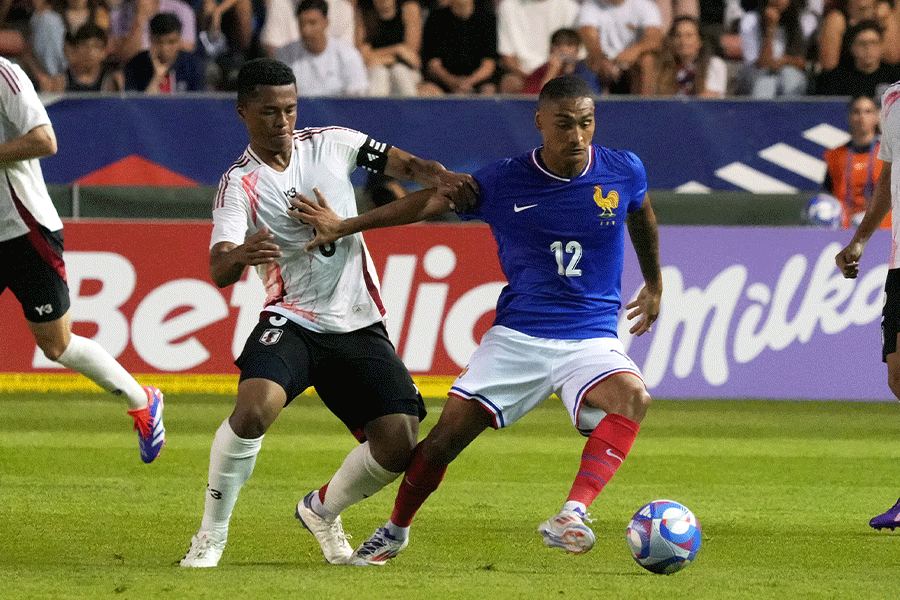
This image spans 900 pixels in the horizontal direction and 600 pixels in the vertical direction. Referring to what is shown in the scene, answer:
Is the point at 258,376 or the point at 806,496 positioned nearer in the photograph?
the point at 258,376

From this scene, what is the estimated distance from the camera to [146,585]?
4824 millimetres

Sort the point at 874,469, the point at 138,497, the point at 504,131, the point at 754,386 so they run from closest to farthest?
1. the point at 138,497
2. the point at 874,469
3. the point at 754,386
4. the point at 504,131

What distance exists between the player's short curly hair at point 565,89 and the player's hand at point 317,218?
0.91 m

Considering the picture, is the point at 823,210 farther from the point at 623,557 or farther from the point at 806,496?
the point at 623,557

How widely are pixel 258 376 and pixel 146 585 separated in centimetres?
84

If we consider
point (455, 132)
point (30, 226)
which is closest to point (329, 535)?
point (30, 226)

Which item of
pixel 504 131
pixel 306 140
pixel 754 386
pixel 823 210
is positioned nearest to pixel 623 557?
pixel 306 140

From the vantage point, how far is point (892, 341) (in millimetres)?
6133

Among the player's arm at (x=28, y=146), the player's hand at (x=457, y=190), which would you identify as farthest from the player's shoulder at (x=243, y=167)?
the player's arm at (x=28, y=146)

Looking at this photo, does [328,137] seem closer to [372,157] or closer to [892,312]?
[372,157]

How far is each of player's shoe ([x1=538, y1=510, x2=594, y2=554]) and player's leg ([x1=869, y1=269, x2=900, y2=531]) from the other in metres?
1.94

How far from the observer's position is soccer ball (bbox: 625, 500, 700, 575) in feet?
16.4

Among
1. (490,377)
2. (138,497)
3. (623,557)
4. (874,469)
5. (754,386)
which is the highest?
(490,377)

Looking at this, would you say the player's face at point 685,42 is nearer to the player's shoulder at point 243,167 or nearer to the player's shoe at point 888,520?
the player's shoe at point 888,520
